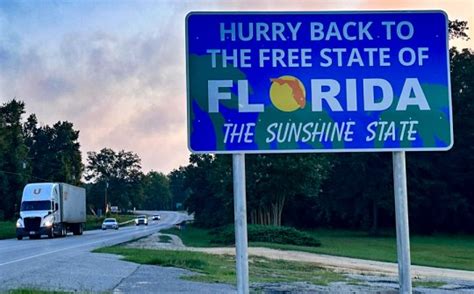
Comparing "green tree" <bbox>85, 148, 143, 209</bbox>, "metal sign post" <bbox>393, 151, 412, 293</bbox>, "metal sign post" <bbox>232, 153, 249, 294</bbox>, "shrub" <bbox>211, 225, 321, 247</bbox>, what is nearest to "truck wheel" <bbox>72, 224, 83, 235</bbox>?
"shrub" <bbox>211, 225, 321, 247</bbox>

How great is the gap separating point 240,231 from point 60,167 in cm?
10518

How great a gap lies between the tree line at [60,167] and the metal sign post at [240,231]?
81.7 metres

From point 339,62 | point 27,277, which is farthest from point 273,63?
point 27,277

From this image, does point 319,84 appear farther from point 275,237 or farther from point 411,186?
point 411,186

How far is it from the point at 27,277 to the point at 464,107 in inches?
2120

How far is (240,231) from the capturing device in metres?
5.22

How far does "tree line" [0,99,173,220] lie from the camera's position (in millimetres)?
85875

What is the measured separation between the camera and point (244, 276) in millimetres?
5176

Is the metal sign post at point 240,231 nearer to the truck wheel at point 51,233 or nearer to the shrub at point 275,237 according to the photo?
the shrub at point 275,237

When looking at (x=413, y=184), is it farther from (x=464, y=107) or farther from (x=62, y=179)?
(x=62, y=179)

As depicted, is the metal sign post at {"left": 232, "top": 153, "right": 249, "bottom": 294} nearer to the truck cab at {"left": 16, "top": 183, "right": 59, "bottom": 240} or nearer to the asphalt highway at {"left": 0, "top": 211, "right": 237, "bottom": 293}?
the asphalt highway at {"left": 0, "top": 211, "right": 237, "bottom": 293}

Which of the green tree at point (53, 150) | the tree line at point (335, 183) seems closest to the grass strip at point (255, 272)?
the tree line at point (335, 183)

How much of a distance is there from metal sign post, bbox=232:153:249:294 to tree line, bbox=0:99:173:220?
8168cm

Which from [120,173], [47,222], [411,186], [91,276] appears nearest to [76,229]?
[47,222]
